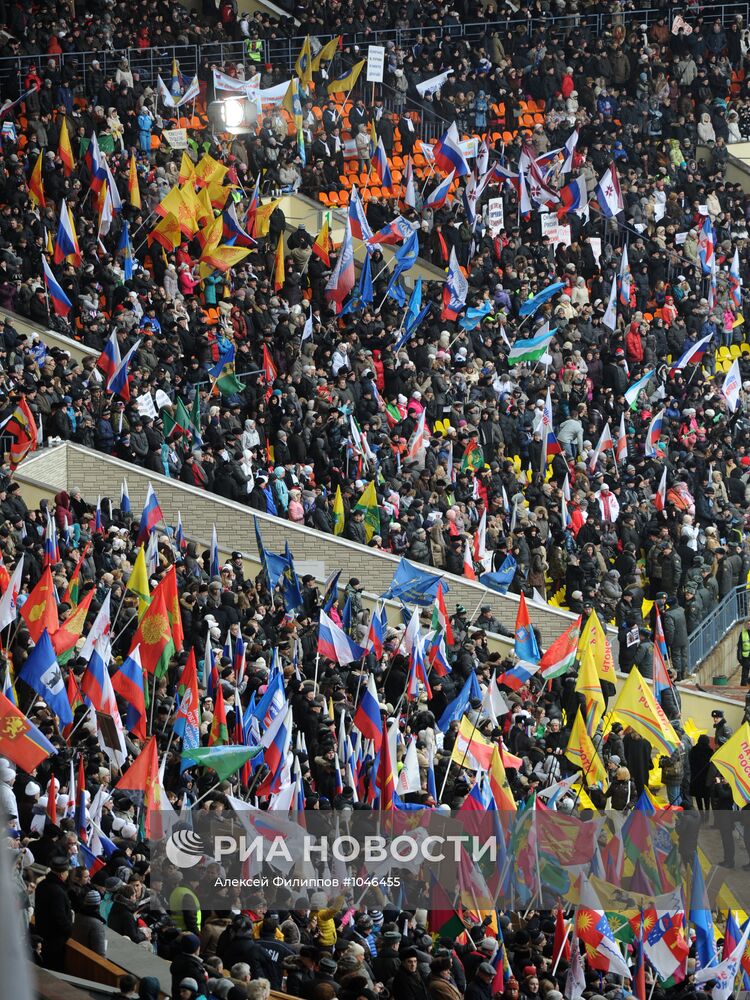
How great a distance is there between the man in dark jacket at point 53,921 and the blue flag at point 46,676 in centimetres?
498

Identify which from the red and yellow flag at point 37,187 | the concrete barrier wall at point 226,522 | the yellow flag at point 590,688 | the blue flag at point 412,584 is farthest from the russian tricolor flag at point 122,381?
the yellow flag at point 590,688

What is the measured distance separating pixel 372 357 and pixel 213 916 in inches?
670

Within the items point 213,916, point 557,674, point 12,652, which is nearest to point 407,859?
point 213,916

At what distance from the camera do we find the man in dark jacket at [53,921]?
12906 mm

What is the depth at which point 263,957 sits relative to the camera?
1335cm

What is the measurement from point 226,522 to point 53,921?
49.3 ft

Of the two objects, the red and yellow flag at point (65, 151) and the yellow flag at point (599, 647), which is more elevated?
the red and yellow flag at point (65, 151)

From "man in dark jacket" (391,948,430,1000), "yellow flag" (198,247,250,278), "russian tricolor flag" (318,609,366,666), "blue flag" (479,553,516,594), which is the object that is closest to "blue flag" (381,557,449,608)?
"blue flag" (479,553,516,594)

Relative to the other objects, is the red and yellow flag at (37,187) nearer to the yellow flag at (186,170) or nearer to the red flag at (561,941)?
the yellow flag at (186,170)

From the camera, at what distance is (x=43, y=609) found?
2019cm

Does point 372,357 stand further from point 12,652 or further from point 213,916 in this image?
point 213,916

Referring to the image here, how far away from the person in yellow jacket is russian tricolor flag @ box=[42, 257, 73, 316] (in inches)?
637

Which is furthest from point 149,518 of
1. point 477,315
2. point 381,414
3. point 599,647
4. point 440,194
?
point 440,194

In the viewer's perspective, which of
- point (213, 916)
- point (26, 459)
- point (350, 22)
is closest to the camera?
point (213, 916)
